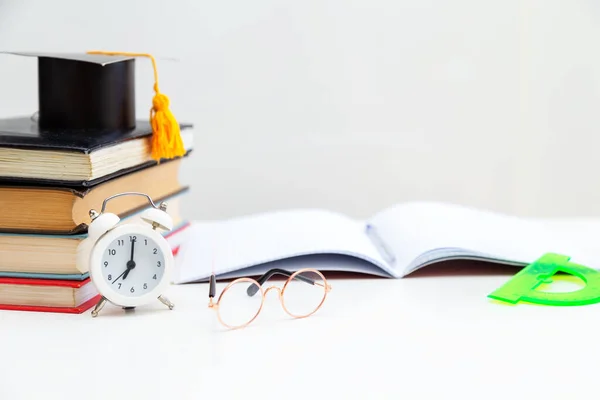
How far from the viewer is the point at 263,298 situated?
103cm

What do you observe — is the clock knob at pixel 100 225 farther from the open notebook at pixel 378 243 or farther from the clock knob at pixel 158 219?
the open notebook at pixel 378 243

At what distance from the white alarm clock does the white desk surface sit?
34mm

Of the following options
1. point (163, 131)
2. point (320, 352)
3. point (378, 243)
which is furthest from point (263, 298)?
point (378, 243)

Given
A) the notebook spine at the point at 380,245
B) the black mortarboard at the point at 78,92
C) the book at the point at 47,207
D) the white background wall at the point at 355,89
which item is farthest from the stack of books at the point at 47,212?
the white background wall at the point at 355,89

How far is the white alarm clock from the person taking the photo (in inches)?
40.7

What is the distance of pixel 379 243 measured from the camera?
1478 millimetres

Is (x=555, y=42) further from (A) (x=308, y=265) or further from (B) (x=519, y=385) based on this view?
(B) (x=519, y=385)

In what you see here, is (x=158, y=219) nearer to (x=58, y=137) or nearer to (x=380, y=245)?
(x=58, y=137)

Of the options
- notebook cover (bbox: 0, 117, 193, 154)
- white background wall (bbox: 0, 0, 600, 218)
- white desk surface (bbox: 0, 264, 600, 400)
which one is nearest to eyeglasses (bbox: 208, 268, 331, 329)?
white desk surface (bbox: 0, 264, 600, 400)

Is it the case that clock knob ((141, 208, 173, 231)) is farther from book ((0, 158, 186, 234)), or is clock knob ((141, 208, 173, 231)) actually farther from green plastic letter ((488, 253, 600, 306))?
green plastic letter ((488, 253, 600, 306))

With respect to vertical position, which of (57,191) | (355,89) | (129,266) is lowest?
(129,266)

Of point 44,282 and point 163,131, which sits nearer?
point 44,282

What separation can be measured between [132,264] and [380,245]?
1.86 feet

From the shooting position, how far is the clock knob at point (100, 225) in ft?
3.39
